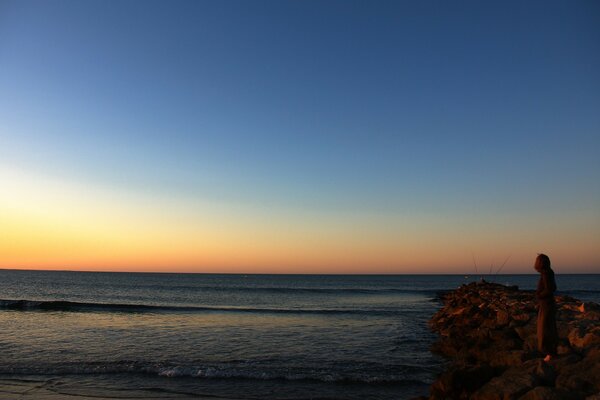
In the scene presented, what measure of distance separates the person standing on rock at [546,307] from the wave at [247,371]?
2.76 meters

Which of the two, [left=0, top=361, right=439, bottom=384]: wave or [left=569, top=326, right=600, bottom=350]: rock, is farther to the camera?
[left=0, top=361, right=439, bottom=384]: wave

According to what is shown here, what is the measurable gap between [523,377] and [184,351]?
398 inches

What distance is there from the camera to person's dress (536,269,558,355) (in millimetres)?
8242

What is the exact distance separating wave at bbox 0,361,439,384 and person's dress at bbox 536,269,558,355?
275 centimetres

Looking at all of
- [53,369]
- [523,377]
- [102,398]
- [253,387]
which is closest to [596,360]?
[523,377]

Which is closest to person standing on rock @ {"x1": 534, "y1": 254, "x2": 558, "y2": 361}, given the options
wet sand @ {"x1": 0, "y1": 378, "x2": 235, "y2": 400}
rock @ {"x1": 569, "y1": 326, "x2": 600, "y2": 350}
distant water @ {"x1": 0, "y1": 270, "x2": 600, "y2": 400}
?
rock @ {"x1": 569, "y1": 326, "x2": 600, "y2": 350}

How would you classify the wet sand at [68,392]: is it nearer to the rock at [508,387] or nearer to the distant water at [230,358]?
the distant water at [230,358]

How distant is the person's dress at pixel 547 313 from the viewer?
824 cm

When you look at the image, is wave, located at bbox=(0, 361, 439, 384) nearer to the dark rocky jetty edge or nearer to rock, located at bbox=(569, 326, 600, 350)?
the dark rocky jetty edge

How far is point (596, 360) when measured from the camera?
718cm

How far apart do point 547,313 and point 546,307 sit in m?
0.15

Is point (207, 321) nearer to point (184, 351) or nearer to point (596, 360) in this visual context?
point (184, 351)

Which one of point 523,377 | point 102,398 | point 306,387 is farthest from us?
point 306,387

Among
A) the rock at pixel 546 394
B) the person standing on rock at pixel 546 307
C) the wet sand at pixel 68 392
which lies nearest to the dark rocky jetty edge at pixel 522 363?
the rock at pixel 546 394
